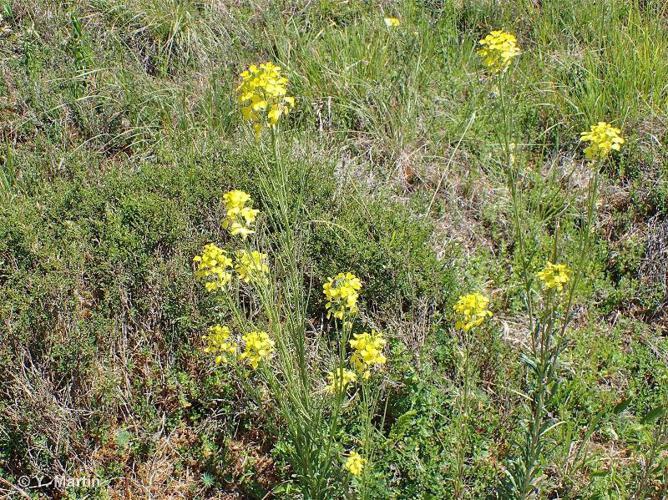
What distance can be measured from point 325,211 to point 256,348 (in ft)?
4.40

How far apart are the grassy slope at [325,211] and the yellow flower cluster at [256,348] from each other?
541 mm

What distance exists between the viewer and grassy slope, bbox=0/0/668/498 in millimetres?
2674

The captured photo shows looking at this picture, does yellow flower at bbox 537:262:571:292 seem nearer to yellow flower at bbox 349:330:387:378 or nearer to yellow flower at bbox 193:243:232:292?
yellow flower at bbox 349:330:387:378

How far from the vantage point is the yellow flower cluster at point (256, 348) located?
2104 millimetres

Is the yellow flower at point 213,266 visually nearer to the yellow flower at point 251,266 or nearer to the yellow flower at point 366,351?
the yellow flower at point 251,266

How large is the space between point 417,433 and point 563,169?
1.81 metres

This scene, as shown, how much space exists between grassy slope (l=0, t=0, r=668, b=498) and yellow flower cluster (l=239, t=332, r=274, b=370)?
0.54m

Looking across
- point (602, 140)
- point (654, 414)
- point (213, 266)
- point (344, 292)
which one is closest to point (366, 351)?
point (344, 292)

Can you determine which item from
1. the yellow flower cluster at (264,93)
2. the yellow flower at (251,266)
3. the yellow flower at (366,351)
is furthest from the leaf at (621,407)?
the yellow flower cluster at (264,93)

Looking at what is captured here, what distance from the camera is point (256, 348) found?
2.11 m

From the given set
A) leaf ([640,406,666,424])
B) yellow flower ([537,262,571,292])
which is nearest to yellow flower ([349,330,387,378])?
yellow flower ([537,262,571,292])

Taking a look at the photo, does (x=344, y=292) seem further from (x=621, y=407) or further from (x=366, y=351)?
(x=621, y=407)

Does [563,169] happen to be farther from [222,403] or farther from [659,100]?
[222,403]

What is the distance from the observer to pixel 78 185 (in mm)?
3377
